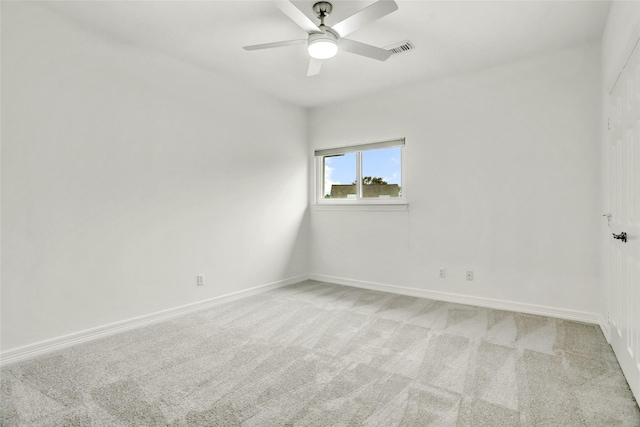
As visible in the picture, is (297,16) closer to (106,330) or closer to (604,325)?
(106,330)

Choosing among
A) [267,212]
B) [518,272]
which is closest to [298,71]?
[267,212]

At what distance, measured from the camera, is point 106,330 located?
2.82 m

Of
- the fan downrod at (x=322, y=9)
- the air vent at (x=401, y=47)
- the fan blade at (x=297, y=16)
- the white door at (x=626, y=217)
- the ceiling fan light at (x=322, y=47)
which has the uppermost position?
the air vent at (x=401, y=47)

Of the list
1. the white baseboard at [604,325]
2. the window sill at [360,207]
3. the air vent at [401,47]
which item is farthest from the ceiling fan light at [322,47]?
the white baseboard at [604,325]

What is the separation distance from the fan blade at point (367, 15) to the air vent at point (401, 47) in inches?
31.1

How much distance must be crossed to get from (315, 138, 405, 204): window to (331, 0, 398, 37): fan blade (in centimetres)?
201

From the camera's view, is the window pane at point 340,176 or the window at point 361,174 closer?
the window at point 361,174

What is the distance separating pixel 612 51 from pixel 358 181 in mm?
2790

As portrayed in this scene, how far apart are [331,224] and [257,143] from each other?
1.49 meters

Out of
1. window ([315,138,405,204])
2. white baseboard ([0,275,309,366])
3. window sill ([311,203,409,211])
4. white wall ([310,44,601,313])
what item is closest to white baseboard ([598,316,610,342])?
white wall ([310,44,601,313])

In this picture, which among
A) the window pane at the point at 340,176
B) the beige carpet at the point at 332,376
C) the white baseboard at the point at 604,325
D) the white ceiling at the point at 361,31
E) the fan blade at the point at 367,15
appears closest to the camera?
the beige carpet at the point at 332,376

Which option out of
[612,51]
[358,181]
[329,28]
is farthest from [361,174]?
[612,51]

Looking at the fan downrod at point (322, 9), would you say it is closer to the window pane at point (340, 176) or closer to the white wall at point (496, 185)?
the white wall at point (496, 185)

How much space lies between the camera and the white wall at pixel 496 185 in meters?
3.08
